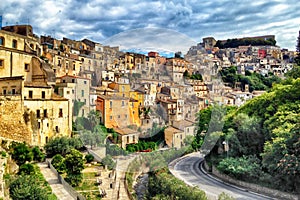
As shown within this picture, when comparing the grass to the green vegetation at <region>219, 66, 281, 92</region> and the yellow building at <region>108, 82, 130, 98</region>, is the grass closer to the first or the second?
the yellow building at <region>108, 82, 130, 98</region>

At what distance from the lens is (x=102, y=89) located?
193 inches

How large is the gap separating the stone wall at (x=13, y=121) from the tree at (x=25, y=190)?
15.9 feet

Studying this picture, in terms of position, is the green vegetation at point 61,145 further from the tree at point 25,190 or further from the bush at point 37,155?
the tree at point 25,190

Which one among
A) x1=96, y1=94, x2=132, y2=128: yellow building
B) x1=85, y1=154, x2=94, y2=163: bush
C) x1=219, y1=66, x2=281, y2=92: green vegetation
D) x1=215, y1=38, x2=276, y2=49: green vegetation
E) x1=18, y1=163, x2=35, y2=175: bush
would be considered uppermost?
x1=215, y1=38, x2=276, y2=49: green vegetation

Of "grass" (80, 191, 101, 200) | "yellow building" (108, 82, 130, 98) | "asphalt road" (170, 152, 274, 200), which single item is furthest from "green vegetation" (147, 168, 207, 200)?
"yellow building" (108, 82, 130, 98)

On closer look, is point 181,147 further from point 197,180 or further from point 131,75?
point 197,180

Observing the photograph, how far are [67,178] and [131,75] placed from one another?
23.7 ft

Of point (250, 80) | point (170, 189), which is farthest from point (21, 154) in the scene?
point (250, 80)

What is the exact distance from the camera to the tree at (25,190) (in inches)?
305

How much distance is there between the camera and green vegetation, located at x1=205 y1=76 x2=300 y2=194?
9555 mm

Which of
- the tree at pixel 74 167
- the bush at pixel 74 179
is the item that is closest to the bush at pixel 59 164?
the tree at pixel 74 167

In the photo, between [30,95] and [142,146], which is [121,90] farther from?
[30,95]

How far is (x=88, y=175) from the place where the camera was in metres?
12.3

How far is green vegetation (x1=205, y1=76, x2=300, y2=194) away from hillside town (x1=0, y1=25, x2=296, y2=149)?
1.58 metres
